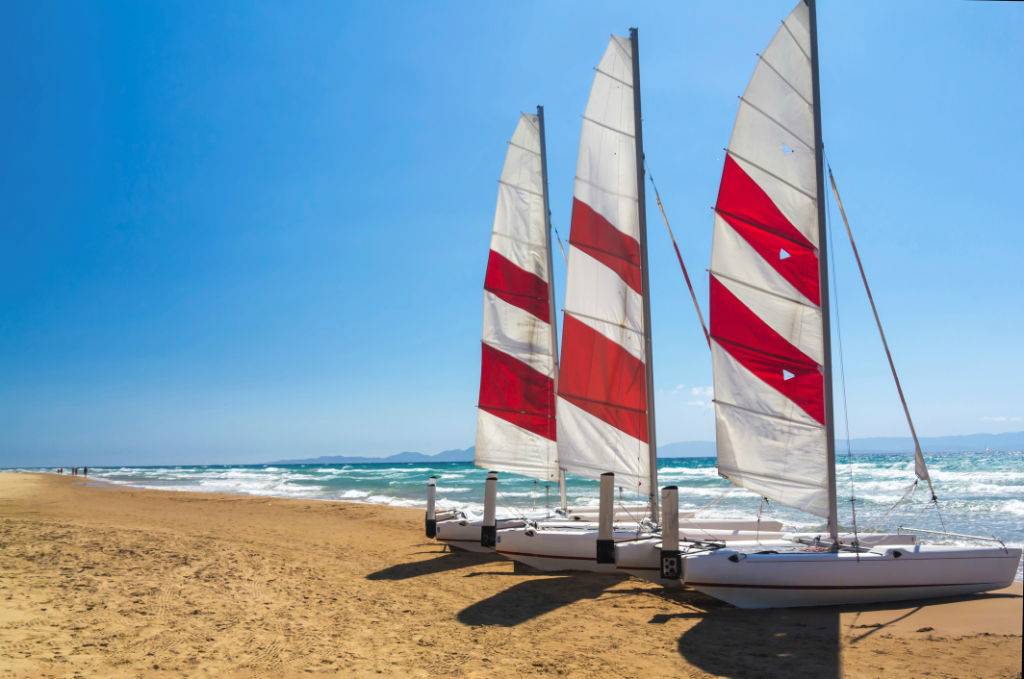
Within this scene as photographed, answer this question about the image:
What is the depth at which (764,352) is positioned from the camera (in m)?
9.83

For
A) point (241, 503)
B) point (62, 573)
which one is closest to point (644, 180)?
point (62, 573)

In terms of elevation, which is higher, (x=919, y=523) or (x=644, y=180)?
(x=644, y=180)

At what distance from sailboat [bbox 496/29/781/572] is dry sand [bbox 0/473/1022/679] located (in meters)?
0.74

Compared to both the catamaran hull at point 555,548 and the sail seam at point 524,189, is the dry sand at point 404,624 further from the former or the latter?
the sail seam at point 524,189

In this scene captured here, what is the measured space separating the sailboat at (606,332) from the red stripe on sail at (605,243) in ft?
0.06

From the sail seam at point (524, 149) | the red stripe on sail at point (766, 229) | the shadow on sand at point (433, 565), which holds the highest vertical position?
the sail seam at point (524, 149)

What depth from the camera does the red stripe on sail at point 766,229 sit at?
31.5 feet

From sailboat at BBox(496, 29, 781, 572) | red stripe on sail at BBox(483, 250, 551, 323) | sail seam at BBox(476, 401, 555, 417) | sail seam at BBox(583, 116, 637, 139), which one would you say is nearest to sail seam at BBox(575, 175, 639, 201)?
sailboat at BBox(496, 29, 781, 572)

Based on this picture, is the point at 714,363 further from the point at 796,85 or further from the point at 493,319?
the point at 493,319

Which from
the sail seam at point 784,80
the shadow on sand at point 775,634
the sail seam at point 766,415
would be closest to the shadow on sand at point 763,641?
the shadow on sand at point 775,634

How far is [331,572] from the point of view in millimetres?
10523

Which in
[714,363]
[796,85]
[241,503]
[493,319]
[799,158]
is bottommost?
[241,503]

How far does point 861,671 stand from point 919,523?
46.1 ft

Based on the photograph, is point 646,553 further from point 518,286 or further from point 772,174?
point 518,286
